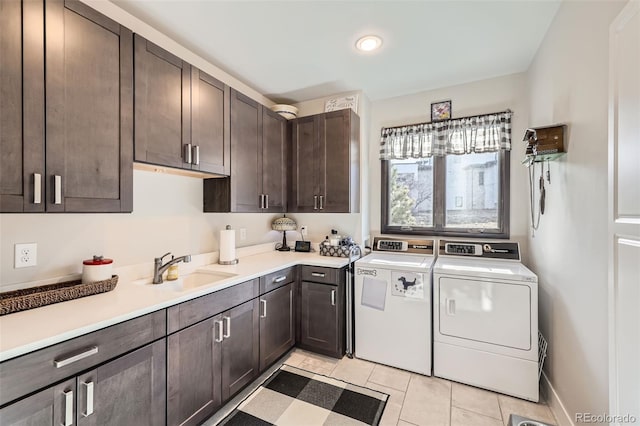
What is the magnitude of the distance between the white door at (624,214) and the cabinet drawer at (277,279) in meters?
1.93

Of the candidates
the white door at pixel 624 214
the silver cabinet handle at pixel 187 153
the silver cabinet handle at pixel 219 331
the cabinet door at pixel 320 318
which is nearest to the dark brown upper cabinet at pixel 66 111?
the silver cabinet handle at pixel 187 153

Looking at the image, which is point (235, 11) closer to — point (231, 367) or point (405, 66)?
point (405, 66)

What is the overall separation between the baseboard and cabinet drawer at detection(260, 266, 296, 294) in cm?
203

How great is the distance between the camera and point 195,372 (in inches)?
61.5

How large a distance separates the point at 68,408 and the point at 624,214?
7.58 ft

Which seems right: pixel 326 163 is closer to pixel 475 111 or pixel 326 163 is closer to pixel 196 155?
pixel 196 155

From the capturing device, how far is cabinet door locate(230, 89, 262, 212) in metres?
2.24

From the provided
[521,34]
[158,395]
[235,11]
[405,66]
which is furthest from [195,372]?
[521,34]

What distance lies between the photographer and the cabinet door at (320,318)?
2389mm

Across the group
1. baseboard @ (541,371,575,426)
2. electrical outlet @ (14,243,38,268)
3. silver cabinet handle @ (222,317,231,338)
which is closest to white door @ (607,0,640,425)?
baseboard @ (541,371,575,426)

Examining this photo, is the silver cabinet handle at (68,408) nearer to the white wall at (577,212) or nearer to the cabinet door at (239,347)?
the cabinet door at (239,347)

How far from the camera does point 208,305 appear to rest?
1.64 m

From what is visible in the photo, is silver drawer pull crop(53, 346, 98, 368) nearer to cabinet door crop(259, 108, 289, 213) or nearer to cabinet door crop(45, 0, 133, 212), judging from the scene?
cabinet door crop(45, 0, 133, 212)

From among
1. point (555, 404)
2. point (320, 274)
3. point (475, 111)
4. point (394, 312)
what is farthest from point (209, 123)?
point (555, 404)
